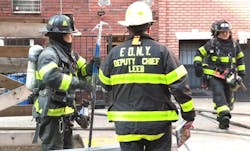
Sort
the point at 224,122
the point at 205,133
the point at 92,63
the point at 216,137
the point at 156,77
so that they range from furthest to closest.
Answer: the point at 224,122 → the point at 205,133 → the point at 216,137 → the point at 92,63 → the point at 156,77

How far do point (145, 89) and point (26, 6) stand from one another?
7.72 meters

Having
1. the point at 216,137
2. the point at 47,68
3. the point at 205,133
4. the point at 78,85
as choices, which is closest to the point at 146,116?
the point at 78,85

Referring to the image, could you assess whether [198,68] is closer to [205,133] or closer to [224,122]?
[224,122]

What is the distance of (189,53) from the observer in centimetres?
1194

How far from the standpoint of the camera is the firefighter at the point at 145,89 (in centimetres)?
406

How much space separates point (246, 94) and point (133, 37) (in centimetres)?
834

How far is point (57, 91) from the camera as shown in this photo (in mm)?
5102

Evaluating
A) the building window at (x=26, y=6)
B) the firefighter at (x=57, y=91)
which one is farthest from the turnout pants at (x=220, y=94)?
the building window at (x=26, y=6)

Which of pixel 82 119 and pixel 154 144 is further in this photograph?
pixel 82 119

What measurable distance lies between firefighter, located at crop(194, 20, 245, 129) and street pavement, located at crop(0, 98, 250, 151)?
36cm

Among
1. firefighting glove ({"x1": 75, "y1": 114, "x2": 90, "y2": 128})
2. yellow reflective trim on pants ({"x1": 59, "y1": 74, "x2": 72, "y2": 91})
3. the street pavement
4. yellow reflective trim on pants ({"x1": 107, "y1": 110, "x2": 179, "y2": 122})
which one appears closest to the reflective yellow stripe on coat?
yellow reflective trim on pants ({"x1": 107, "y1": 110, "x2": 179, "y2": 122})

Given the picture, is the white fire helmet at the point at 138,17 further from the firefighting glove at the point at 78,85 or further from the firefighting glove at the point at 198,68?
the firefighting glove at the point at 198,68

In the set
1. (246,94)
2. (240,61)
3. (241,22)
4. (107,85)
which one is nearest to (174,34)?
(241,22)

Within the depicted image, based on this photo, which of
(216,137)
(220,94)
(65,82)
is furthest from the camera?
(220,94)
